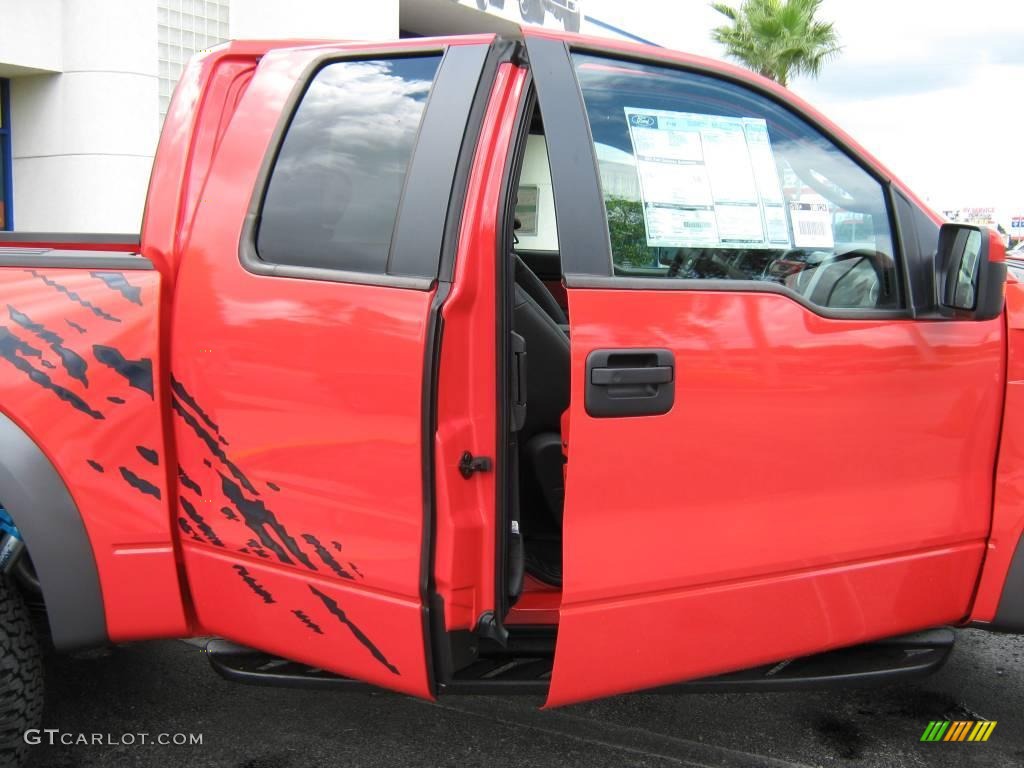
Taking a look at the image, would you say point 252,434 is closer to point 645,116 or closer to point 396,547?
point 396,547

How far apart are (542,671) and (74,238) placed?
215 cm

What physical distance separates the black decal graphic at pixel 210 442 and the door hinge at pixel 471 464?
1.67 ft

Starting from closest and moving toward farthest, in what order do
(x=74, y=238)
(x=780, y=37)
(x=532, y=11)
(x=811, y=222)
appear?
(x=811, y=222)
(x=74, y=238)
(x=532, y=11)
(x=780, y=37)

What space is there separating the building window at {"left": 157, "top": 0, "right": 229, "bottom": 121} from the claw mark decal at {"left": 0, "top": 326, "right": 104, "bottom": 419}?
27.2 feet

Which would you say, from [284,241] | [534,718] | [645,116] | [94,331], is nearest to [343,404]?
[284,241]

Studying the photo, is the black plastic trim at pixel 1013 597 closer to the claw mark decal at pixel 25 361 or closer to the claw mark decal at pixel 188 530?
the claw mark decal at pixel 188 530

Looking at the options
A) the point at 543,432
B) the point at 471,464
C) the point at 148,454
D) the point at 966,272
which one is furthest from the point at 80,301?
the point at 966,272

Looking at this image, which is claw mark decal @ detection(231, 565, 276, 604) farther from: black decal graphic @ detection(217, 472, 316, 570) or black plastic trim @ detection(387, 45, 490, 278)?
black plastic trim @ detection(387, 45, 490, 278)

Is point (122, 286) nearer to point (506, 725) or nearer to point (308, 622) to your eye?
point (308, 622)

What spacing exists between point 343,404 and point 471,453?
0.31 m

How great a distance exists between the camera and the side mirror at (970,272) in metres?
2.35

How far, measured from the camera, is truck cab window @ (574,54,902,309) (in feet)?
7.39

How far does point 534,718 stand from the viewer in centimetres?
305

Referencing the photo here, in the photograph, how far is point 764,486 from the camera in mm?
2271
